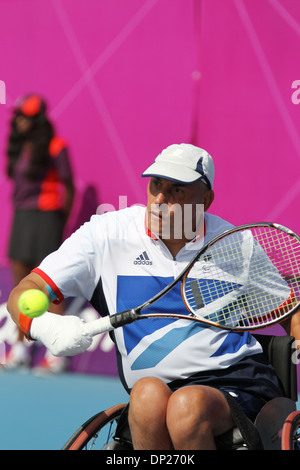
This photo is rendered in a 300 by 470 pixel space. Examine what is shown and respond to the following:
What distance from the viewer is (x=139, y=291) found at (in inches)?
102

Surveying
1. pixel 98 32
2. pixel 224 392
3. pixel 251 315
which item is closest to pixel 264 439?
pixel 224 392

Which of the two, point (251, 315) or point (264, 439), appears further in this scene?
point (251, 315)

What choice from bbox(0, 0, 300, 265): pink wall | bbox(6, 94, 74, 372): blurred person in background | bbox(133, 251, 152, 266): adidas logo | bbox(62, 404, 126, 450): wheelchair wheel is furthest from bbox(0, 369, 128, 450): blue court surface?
bbox(133, 251, 152, 266): adidas logo

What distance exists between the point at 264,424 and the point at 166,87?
313cm

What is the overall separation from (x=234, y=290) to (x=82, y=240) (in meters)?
0.51

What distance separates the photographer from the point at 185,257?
2.69m

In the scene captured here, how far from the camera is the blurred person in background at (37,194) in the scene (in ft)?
17.6

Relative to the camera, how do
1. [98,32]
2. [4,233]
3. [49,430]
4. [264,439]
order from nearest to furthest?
[264,439]
[49,430]
[98,32]
[4,233]

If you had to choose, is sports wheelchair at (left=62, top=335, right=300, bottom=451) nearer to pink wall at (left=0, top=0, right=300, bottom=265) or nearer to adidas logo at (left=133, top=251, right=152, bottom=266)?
adidas logo at (left=133, top=251, right=152, bottom=266)

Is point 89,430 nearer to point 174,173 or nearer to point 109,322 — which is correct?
point 109,322

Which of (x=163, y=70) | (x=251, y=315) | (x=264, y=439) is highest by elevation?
(x=163, y=70)

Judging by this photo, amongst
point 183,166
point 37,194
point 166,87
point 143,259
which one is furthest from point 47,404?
point 183,166

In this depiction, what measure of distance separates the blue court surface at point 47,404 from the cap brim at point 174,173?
66.0 inches

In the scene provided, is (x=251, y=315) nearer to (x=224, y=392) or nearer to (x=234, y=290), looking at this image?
(x=234, y=290)
